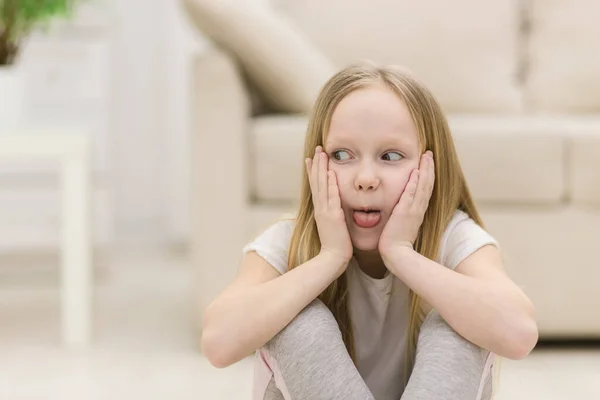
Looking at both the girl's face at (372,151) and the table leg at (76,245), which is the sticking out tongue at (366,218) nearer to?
the girl's face at (372,151)

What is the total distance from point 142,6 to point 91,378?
1.85m

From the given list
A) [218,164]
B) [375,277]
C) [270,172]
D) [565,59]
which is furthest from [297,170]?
[565,59]

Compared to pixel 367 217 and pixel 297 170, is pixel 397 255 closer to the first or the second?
pixel 367 217

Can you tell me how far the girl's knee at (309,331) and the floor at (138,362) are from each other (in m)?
0.58

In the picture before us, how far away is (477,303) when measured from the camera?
40.8 inches

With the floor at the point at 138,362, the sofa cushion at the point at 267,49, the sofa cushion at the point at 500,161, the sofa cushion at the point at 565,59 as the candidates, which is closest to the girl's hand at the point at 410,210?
the floor at the point at 138,362

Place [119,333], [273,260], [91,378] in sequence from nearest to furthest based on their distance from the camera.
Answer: [273,260] < [91,378] < [119,333]

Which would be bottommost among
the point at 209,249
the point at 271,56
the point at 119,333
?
the point at 119,333

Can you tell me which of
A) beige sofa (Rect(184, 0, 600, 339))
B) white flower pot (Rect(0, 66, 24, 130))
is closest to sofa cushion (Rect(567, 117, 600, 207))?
beige sofa (Rect(184, 0, 600, 339))

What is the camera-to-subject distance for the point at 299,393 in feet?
3.41

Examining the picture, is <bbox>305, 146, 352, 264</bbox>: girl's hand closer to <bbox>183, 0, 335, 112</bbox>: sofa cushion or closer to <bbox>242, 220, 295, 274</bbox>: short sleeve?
<bbox>242, 220, 295, 274</bbox>: short sleeve

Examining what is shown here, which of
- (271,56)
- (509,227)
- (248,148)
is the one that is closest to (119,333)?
(248,148)

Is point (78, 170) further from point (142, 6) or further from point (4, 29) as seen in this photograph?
point (142, 6)

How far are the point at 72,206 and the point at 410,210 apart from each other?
1.09 metres
